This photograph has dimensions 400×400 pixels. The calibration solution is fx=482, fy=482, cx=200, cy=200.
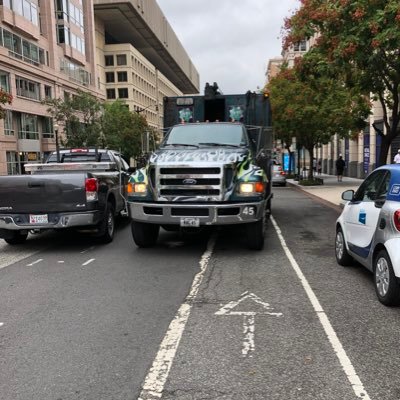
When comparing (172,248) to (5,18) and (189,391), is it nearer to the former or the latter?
(189,391)

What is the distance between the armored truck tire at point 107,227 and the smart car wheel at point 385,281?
5.36 m

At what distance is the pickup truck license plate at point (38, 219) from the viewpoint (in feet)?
28.4

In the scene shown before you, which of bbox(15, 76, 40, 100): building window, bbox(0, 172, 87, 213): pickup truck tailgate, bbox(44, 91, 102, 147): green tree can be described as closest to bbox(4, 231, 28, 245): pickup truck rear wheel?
bbox(0, 172, 87, 213): pickup truck tailgate

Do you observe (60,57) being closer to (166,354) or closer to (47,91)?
(47,91)

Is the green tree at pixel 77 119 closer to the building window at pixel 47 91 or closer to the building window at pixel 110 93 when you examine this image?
the building window at pixel 47 91

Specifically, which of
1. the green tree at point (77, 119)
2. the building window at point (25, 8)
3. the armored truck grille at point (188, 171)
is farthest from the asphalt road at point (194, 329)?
the building window at point (25, 8)

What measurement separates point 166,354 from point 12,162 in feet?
139

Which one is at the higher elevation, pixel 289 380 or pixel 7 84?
pixel 7 84

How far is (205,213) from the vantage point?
314 inches

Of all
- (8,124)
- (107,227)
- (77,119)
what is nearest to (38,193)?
(107,227)

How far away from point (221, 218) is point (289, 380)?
4384 mm

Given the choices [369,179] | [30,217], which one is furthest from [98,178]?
[369,179]

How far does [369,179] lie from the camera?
6836mm

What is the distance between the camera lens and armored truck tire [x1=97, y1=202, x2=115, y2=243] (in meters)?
9.38
